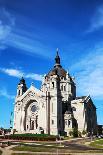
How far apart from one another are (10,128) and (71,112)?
25.3 m

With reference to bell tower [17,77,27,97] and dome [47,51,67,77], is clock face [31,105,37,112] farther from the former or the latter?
dome [47,51,67,77]

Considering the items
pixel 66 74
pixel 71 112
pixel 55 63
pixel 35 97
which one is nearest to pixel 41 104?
pixel 35 97

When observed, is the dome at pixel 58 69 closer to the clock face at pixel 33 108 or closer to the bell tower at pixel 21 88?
the bell tower at pixel 21 88

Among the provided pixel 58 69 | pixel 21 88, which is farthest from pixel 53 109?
pixel 58 69

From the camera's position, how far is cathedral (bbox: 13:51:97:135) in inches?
3802

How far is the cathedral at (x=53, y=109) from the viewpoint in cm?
9656

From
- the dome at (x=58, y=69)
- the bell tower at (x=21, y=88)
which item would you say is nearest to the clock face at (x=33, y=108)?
the bell tower at (x=21, y=88)

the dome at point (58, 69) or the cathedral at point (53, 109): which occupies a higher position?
the dome at point (58, 69)

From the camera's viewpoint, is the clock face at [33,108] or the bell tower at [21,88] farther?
the bell tower at [21,88]

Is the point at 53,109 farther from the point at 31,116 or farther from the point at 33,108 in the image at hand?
the point at 31,116

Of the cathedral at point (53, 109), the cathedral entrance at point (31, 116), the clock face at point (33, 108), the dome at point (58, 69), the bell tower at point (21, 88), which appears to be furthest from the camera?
the dome at point (58, 69)

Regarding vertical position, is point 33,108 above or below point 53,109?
above

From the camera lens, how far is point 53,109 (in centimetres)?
9719

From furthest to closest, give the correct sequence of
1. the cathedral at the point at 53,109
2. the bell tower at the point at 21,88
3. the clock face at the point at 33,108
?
1. the bell tower at the point at 21,88
2. the clock face at the point at 33,108
3. the cathedral at the point at 53,109
